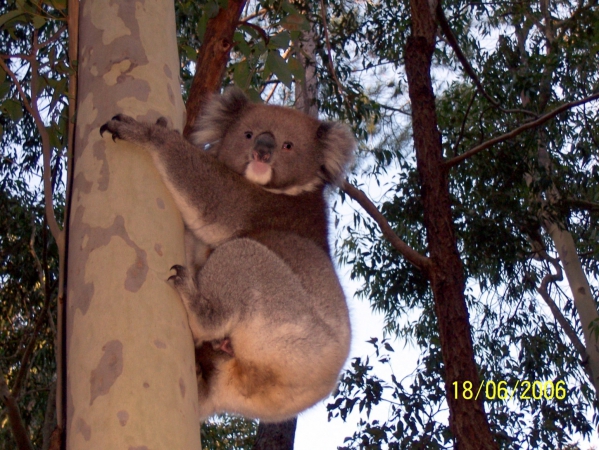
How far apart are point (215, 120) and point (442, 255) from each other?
2212 millimetres

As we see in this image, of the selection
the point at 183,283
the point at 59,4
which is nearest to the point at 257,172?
the point at 59,4

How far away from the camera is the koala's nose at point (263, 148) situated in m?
2.35

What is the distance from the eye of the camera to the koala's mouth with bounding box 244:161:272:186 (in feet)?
7.64

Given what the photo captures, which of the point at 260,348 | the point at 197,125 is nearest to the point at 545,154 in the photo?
the point at 197,125

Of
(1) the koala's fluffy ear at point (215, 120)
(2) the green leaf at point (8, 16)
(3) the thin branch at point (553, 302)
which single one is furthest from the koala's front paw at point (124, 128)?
(3) the thin branch at point (553, 302)

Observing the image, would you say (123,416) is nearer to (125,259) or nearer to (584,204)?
(125,259)

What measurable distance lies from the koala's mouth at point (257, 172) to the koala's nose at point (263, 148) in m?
0.02

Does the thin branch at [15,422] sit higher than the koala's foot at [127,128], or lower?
lower

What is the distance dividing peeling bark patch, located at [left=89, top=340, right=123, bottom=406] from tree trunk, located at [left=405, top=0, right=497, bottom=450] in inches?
124

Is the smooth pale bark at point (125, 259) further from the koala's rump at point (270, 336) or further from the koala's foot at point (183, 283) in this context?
the koala's rump at point (270, 336)

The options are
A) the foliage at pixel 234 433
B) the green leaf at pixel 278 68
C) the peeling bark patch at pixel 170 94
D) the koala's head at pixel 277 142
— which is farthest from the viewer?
the foliage at pixel 234 433

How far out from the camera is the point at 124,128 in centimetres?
130

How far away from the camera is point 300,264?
2.08 m

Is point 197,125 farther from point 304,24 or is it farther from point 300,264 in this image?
point 300,264
